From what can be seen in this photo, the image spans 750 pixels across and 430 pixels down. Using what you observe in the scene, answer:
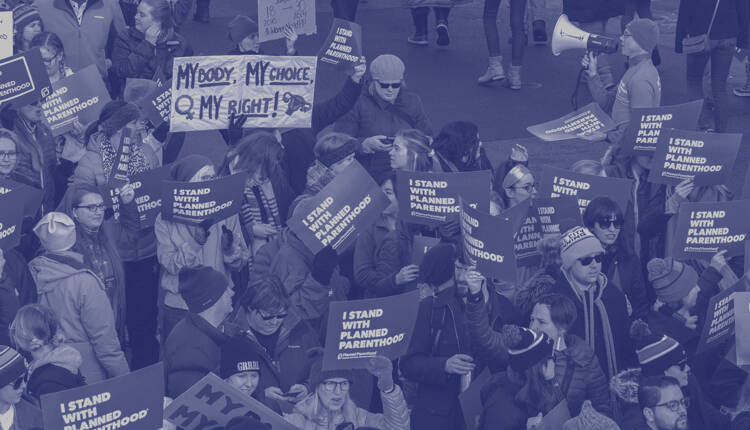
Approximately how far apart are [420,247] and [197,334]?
70.8 inches

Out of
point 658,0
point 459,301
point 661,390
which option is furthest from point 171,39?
point 658,0

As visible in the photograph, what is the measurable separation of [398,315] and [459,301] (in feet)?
1.29

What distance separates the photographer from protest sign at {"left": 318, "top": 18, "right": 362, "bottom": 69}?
10883 millimetres

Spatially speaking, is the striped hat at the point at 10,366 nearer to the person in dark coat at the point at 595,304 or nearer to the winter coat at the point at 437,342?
the winter coat at the point at 437,342

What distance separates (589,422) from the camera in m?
6.31

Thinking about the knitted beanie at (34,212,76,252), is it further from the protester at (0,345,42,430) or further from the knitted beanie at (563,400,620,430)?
the knitted beanie at (563,400,620,430)

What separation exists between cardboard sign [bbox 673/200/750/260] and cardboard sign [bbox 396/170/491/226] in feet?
3.82

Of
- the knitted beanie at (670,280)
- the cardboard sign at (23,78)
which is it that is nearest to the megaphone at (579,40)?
the knitted beanie at (670,280)

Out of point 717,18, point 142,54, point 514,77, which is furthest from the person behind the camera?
point 514,77

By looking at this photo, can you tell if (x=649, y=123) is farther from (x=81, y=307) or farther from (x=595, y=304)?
(x=81, y=307)

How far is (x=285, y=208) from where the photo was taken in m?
9.16

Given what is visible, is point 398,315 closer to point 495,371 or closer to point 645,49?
point 495,371

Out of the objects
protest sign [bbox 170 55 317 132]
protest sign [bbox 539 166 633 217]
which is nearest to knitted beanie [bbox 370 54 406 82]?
protest sign [bbox 170 55 317 132]

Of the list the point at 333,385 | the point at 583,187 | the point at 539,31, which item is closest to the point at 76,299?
the point at 333,385
